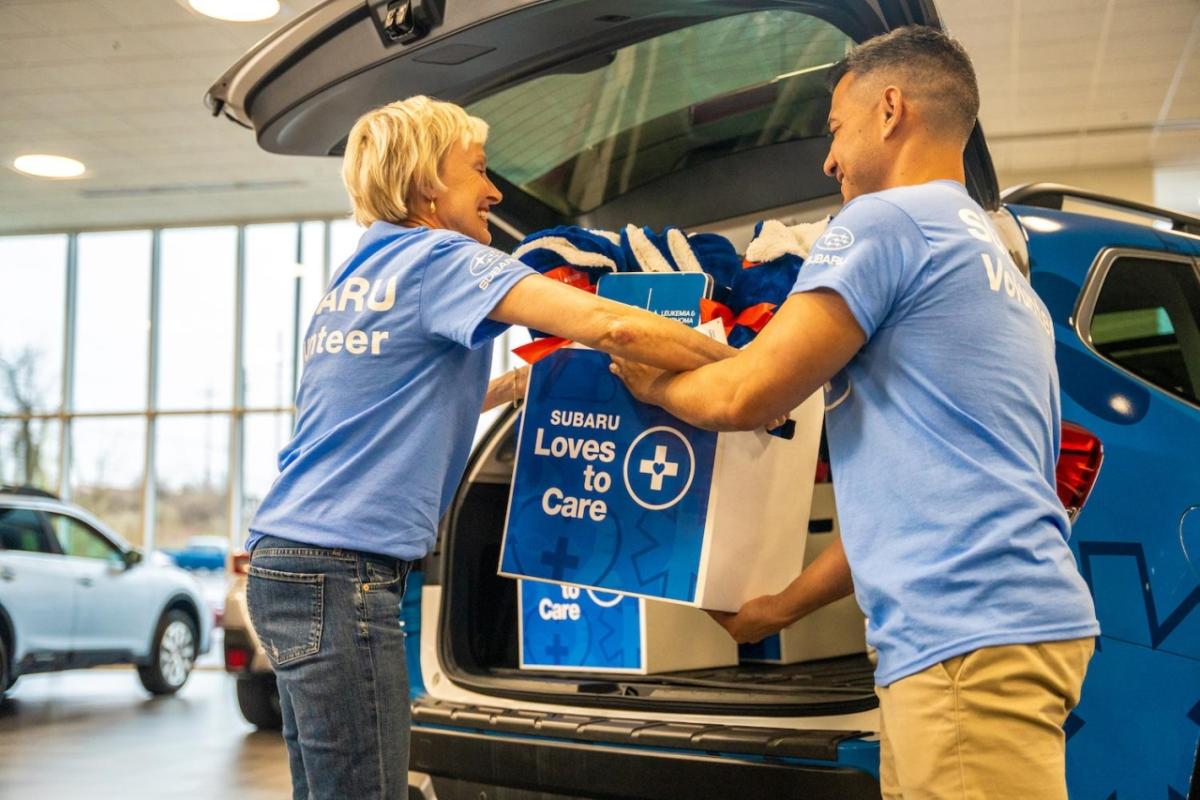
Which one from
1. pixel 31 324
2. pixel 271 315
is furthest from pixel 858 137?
pixel 31 324

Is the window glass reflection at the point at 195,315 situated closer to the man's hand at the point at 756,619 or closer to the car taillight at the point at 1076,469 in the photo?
the man's hand at the point at 756,619

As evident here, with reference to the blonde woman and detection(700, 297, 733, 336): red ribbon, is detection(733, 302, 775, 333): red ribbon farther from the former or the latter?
the blonde woman

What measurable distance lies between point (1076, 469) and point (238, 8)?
20.8 feet

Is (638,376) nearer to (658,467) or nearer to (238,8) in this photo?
(658,467)

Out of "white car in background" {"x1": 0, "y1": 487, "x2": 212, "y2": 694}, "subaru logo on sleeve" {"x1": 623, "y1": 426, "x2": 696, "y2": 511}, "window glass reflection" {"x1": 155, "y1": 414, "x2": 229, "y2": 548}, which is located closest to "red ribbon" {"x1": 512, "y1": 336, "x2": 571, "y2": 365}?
"subaru logo on sleeve" {"x1": 623, "y1": 426, "x2": 696, "y2": 511}

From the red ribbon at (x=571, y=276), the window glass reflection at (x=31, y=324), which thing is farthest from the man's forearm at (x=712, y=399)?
the window glass reflection at (x=31, y=324)

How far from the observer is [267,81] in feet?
6.34

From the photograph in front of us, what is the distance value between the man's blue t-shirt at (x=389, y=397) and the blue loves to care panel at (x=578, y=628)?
2.90 ft

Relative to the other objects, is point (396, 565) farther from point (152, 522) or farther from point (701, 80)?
point (152, 522)

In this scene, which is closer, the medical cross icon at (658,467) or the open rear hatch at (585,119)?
the open rear hatch at (585,119)

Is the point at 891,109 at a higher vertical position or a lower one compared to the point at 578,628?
higher

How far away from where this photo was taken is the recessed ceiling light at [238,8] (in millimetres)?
6723

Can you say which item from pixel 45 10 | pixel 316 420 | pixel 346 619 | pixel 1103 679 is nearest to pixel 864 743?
pixel 1103 679

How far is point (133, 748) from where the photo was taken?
560 cm
